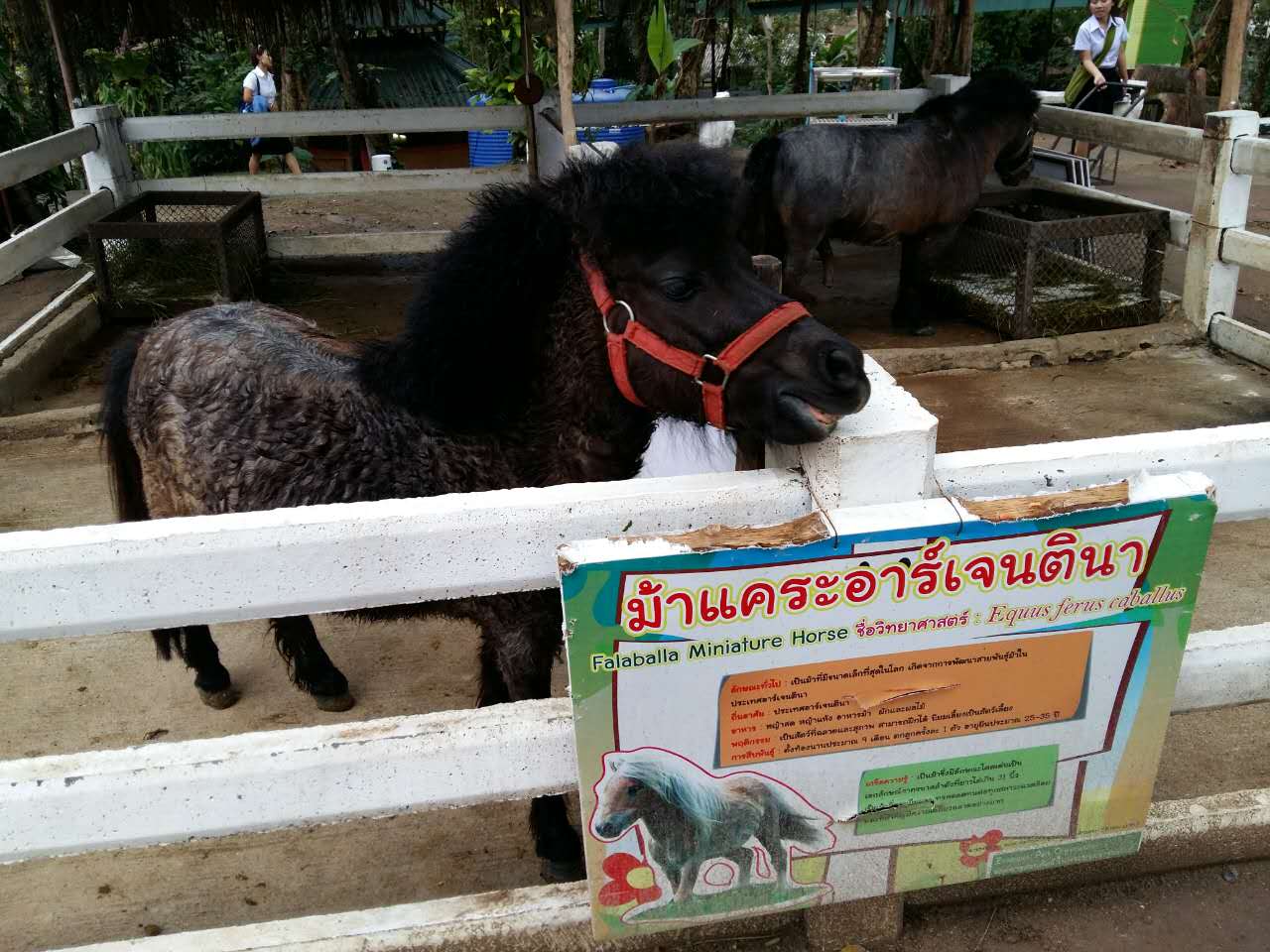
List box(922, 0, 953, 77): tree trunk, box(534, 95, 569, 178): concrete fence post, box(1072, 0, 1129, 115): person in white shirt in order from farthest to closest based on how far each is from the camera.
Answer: box(1072, 0, 1129, 115): person in white shirt
box(922, 0, 953, 77): tree trunk
box(534, 95, 569, 178): concrete fence post

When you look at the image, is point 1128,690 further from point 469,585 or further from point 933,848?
point 469,585

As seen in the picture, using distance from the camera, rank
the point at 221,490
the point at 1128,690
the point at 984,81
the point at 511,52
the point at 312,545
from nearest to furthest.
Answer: the point at 312,545 → the point at 1128,690 → the point at 221,490 → the point at 984,81 → the point at 511,52

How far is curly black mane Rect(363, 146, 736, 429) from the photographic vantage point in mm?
1995

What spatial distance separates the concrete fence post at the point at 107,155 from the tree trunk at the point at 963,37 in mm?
6674

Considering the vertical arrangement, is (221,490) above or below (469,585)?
below

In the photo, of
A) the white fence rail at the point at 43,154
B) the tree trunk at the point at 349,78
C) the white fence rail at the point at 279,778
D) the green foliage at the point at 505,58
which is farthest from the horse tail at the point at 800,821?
the tree trunk at the point at 349,78

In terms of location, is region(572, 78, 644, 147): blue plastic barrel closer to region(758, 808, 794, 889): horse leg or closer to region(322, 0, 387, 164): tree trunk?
region(322, 0, 387, 164): tree trunk

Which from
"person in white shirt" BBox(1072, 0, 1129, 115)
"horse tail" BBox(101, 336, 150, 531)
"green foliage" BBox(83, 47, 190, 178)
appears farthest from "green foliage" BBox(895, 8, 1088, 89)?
"horse tail" BBox(101, 336, 150, 531)

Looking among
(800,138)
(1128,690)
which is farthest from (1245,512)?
(800,138)

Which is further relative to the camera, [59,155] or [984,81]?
[984,81]

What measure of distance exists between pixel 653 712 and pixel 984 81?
6716mm

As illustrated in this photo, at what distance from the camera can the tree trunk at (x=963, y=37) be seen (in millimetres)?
7868

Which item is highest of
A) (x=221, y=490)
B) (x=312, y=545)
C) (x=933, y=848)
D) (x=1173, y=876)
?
(x=312, y=545)

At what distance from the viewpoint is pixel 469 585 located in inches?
59.6
